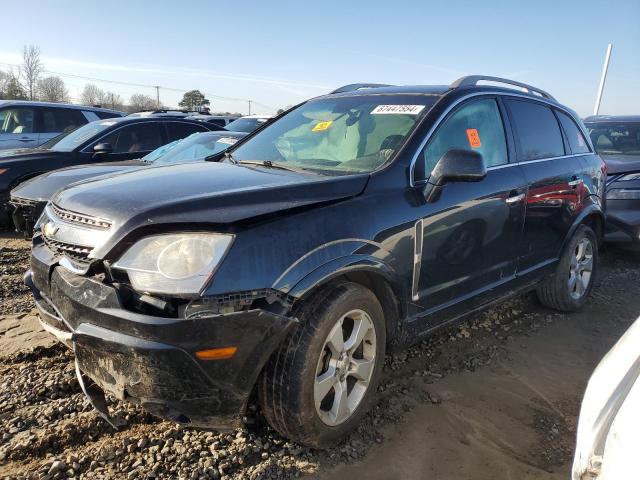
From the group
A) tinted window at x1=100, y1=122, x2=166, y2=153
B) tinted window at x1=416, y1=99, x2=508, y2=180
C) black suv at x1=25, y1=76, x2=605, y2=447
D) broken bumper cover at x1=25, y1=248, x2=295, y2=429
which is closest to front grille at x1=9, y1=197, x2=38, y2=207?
tinted window at x1=100, y1=122, x2=166, y2=153

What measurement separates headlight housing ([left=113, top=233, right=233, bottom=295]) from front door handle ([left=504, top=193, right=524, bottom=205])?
7.07 feet

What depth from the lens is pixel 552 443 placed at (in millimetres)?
2668

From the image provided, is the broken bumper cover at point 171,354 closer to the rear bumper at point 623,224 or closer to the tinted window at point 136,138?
the rear bumper at point 623,224

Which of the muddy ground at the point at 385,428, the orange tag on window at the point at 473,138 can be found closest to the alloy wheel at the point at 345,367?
the muddy ground at the point at 385,428

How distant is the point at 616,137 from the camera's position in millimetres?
7672

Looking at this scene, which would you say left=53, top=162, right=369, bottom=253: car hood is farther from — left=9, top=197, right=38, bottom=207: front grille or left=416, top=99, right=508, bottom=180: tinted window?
left=9, top=197, right=38, bottom=207: front grille

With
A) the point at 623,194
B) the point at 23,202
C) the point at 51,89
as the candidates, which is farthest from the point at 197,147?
the point at 51,89

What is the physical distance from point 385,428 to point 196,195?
160 centimetres

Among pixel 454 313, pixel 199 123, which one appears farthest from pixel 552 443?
pixel 199 123

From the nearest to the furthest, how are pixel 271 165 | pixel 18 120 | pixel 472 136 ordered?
pixel 271 165
pixel 472 136
pixel 18 120

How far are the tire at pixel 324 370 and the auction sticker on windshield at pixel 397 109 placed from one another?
126 centimetres

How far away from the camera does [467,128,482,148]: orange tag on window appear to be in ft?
10.7

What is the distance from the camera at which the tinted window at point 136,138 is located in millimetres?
7348

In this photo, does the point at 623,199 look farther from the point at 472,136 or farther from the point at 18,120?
the point at 18,120
